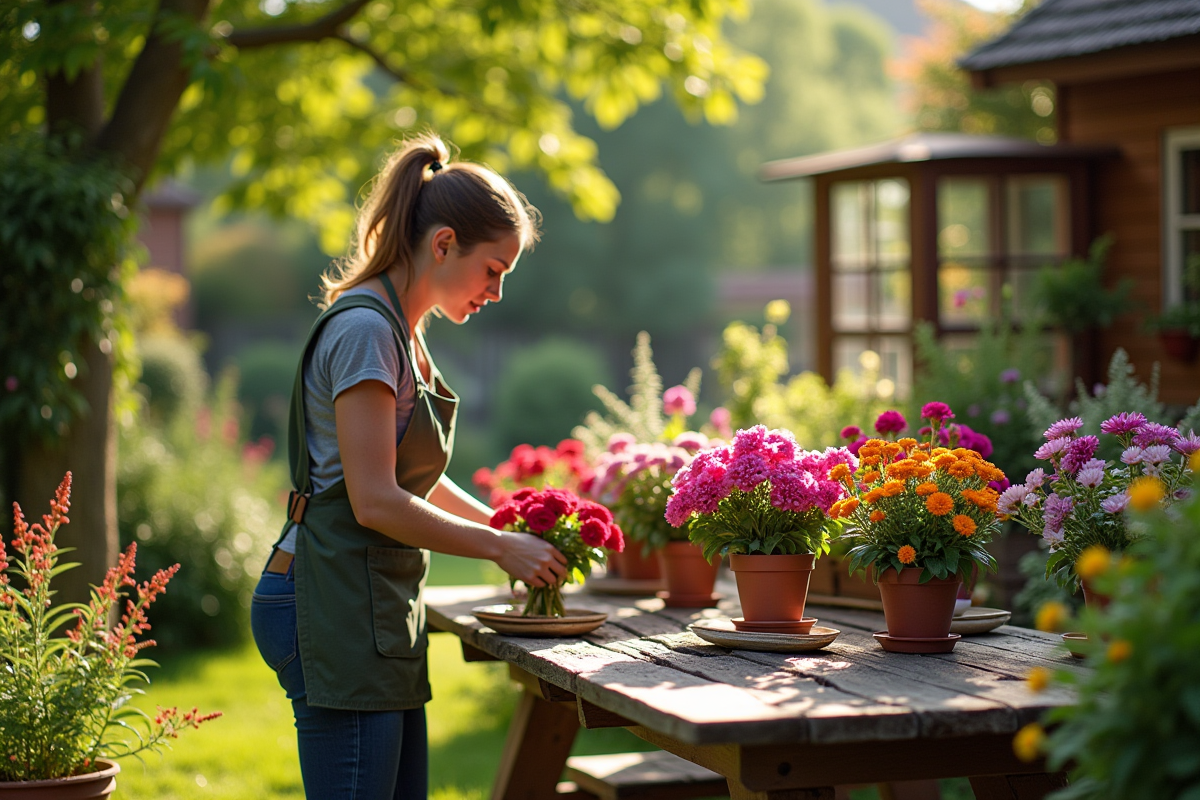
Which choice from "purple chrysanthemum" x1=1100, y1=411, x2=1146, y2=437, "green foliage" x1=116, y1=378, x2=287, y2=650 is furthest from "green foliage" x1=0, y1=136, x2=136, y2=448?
"purple chrysanthemum" x1=1100, y1=411, x2=1146, y2=437

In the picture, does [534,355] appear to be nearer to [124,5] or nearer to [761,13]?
[124,5]

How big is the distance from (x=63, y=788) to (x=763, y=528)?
1595 millimetres

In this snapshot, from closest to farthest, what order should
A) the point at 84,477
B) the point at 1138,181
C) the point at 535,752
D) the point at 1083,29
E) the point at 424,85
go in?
1. the point at 535,752
2. the point at 84,477
3. the point at 1083,29
4. the point at 1138,181
5. the point at 424,85

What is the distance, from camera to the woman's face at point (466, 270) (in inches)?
104

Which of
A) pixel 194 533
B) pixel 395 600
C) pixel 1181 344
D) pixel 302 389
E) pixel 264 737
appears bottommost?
pixel 264 737

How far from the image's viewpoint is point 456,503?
3.06m

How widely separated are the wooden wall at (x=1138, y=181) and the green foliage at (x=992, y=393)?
1.26 metres

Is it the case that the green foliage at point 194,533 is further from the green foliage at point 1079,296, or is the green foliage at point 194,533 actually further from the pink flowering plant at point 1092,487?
the pink flowering plant at point 1092,487

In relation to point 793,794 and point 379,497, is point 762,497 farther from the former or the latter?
point 379,497

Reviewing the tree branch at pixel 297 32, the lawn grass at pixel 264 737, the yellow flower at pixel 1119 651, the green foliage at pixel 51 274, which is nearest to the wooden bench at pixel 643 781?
the lawn grass at pixel 264 737

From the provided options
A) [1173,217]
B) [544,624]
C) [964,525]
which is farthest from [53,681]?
[1173,217]

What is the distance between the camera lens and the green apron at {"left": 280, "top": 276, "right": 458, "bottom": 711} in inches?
97.7

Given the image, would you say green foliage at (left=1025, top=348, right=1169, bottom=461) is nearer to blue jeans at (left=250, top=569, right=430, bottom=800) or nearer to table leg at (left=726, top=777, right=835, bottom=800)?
table leg at (left=726, top=777, right=835, bottom=800)

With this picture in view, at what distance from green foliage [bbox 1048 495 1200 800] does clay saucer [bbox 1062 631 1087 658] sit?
0.79 meters
